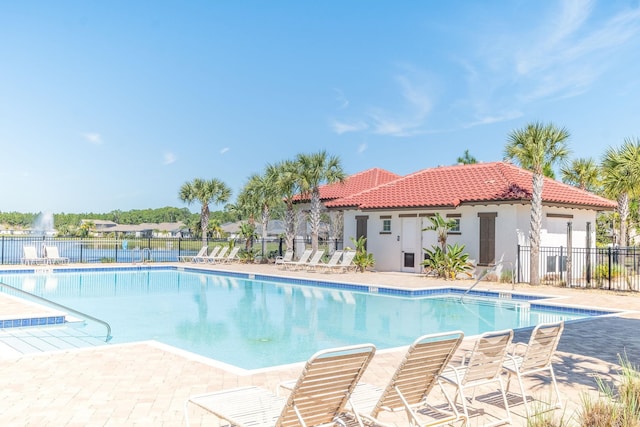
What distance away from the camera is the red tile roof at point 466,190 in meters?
20.5

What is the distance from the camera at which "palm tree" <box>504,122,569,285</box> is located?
17781 millimetres

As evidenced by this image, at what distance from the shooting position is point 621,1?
21.3m

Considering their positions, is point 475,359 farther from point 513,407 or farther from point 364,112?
point 364,112

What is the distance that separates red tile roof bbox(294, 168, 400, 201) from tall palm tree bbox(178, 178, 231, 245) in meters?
6.58

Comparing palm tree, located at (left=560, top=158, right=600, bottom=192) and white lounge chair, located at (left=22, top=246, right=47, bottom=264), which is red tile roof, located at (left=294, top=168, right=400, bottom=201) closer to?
palm tree, located at (left=560, top=158, right=600, bottom=192)

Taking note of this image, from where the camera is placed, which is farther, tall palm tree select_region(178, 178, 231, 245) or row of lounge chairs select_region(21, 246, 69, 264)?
tall palm tree select_region(178, 178, 231, 245)

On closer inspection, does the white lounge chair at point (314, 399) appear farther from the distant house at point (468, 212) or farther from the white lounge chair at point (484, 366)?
the distant house at point (468, 212)

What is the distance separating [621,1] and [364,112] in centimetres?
2154

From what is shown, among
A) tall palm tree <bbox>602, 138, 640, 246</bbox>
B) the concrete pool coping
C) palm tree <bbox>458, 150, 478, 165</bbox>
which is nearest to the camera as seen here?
the concrete pool coping

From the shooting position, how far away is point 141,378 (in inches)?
247

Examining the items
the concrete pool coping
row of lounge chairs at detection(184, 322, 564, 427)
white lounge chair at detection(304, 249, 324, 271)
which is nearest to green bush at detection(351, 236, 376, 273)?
white lounge chair at detection(304, 249, 324, 271)

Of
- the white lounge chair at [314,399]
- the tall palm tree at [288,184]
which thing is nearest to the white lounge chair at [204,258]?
the tall palm tree at [288,184]

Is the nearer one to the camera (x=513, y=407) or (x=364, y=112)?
(x=513, y=407)

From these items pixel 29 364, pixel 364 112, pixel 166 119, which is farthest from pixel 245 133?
pixel 29 364
